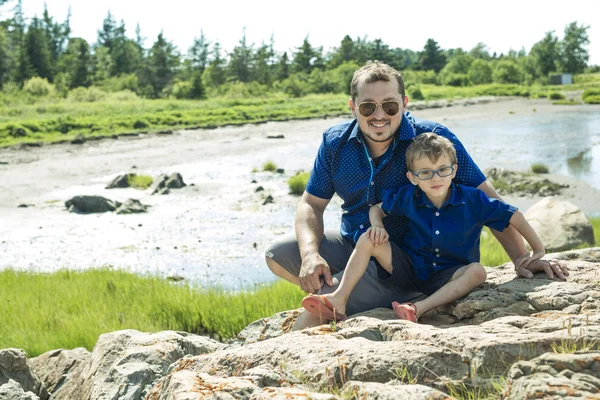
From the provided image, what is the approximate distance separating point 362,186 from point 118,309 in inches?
137

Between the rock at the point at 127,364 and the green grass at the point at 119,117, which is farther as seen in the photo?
the green grass at the point at 119,117

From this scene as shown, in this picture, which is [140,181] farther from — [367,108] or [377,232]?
[377,232]

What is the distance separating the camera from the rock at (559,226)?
32.3 ft

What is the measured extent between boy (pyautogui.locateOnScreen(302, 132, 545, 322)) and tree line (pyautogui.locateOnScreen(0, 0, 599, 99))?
5734 centimetres

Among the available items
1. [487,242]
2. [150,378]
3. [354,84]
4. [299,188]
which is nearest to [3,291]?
[150,378]

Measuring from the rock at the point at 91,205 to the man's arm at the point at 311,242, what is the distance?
10.4 m

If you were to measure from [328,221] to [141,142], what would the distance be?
1619cm

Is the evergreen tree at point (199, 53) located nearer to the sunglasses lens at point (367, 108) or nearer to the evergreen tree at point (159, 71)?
the evergreen tree at point (159, 71)

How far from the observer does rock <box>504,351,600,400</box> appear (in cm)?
256

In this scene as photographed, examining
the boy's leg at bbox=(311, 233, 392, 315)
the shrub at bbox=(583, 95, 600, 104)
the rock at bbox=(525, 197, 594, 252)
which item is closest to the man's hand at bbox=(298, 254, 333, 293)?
the boy's leg at bbox=(311, 233, 392, 315)

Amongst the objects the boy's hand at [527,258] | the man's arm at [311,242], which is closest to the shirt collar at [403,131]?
the man's arm at [311,242]

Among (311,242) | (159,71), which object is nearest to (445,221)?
(311,242)

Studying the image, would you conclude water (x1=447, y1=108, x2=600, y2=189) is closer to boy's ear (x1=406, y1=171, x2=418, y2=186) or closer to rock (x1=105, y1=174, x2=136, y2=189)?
rock (x1=105, y1=174, x2=136, y2=189)

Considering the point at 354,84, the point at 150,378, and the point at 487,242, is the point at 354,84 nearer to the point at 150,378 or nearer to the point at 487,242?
the point at 150,378
